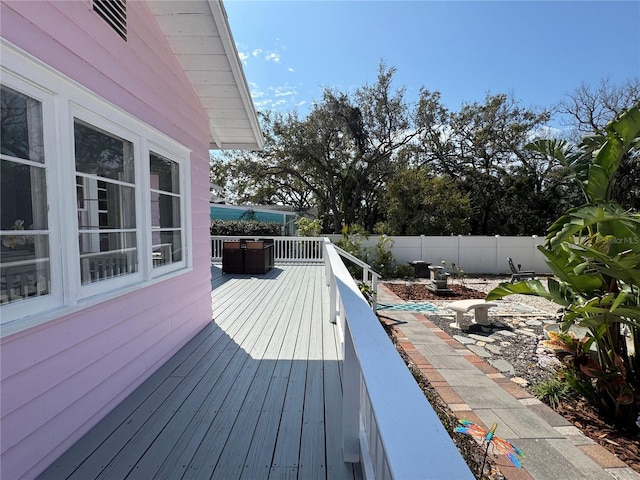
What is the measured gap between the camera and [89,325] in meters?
2.02

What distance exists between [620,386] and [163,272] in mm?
4536

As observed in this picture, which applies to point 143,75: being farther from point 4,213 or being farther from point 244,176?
point 244,176

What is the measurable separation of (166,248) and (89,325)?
4.14ft

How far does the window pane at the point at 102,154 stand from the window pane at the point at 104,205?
7cm

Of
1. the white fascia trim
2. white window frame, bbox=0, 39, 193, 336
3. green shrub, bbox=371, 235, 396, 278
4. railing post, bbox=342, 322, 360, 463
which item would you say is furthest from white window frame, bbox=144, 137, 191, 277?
green shrub, bbox=371, 235, 396, 278

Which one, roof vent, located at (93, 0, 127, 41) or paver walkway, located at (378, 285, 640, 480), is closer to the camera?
roof vent, located at (93, 0, 127, 41)

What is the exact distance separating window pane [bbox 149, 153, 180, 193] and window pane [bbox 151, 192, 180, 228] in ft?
0.27

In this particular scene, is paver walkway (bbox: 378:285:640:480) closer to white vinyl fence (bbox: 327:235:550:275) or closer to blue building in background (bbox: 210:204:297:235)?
white vinyl fence (bbox: 327:235:550:275)

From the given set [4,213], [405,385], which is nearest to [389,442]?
[405,385]

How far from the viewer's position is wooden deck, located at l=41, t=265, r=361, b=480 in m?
1.74

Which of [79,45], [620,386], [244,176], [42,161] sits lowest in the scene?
[620,386]

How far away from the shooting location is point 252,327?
410 centimetres

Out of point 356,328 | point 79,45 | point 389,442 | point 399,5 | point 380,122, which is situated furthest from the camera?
point 380,122

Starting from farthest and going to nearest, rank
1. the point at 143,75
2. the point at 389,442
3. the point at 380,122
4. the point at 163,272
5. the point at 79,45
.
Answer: the point at 380,122 < the point at 163,272 < the point at 143,75 < the point at 79,45 < the point at 389,442
